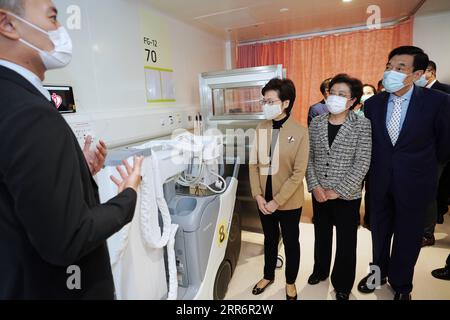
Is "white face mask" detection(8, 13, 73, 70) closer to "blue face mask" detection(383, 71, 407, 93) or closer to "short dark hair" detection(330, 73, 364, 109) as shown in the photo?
"short dark hair" detection(330, 73, 364, 109)

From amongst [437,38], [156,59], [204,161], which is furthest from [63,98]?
[437,38]

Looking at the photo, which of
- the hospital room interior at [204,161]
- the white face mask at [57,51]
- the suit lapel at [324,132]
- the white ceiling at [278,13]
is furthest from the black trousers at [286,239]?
the white ceiling at [278,13]

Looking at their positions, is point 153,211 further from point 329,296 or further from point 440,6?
point 440,6

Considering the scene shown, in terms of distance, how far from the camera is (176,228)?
1.18 metres

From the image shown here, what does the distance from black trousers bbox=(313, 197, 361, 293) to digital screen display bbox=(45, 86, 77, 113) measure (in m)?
1.57

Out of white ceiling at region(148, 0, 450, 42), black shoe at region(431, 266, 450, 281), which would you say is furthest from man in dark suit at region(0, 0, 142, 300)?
black shoe at region(431, 266, 450, 281)

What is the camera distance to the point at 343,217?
4.82 ft

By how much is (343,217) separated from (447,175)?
1.44m

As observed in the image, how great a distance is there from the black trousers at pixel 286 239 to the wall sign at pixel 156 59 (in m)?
1.42

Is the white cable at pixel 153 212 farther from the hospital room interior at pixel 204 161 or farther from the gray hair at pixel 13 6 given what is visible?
the gray hair at pixel 13 6

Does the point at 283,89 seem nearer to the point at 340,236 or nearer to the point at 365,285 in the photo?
the point at 340,236

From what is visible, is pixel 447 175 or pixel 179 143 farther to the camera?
pixel 447 175

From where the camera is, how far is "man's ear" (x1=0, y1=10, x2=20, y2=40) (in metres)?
0.54
